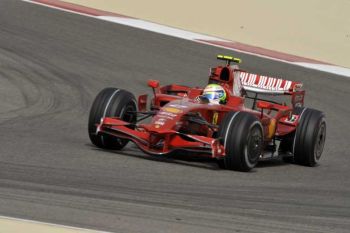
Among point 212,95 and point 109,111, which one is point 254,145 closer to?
point 212,95

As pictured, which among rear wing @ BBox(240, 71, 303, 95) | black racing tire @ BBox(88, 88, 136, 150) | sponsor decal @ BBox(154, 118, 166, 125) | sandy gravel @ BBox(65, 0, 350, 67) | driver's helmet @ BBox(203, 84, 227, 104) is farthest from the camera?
sandy gravel @ BBox(65, 0, 350, 67)

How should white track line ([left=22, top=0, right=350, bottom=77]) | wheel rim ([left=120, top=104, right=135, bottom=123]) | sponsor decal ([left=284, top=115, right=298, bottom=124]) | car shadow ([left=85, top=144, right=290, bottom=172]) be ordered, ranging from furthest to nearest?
white track line ([left=22, top=0, right=350, bottom=77]), sponsor decal ([left=284, top=115, right=298, bottom=124]), wheel rim ([left=120, top=104, right=135, bottom=123]), car shadow ([left=85, top=144, right=290, bottom=172])

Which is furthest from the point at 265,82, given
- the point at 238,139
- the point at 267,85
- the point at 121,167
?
the point at 121,167

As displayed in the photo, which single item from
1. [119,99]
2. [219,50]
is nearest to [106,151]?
[119,99]

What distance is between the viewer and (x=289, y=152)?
12484 mm

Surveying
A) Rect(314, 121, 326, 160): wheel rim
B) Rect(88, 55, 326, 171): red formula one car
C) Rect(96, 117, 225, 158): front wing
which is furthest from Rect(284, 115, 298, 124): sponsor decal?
Rect(96, 117, 225, 158): front wing

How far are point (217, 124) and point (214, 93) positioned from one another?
15.9 inches

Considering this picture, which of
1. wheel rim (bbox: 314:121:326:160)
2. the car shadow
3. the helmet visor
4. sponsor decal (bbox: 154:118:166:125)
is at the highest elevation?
the helmet visor

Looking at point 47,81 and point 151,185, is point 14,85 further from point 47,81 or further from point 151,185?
point 151,185

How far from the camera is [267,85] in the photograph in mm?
13016

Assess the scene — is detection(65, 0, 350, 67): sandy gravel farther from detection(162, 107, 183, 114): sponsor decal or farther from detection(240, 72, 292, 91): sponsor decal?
detection(162, 107, 183, 114): sponsor decal

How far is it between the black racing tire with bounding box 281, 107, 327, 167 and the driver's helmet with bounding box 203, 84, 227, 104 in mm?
1240

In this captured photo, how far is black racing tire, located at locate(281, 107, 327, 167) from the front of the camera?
39.8ft

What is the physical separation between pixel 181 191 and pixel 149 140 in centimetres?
195
